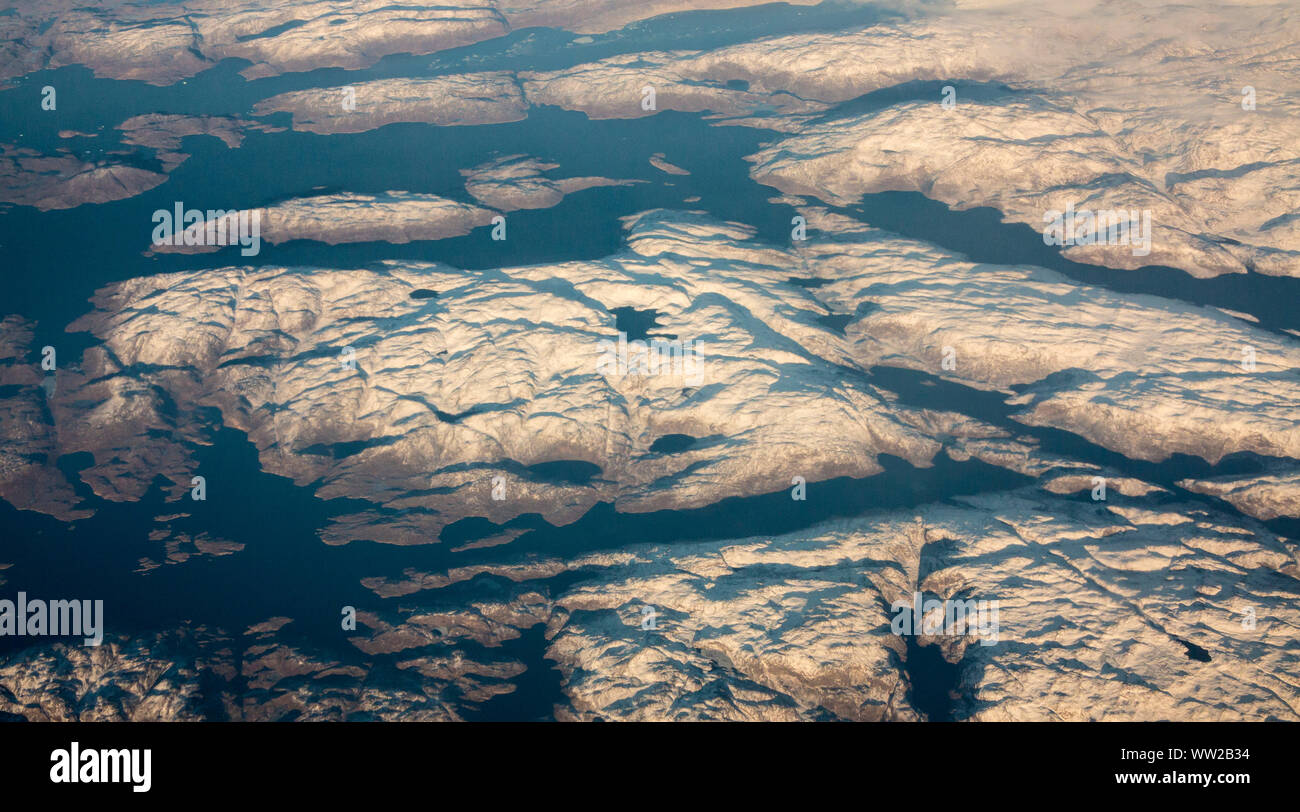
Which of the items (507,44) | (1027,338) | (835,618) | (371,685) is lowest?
(371,685)

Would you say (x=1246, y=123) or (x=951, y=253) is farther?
(x=1246, y=123)

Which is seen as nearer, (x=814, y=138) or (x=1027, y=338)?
(x=1027, y=338)

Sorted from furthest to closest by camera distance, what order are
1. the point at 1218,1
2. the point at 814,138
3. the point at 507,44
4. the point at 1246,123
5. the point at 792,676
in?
1. the point at 507,44
2. the point at 1218,1
3. the point at 814,138
4. the point at 1246,123
5. the point at 792,676

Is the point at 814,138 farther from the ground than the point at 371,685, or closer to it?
farther from the ground

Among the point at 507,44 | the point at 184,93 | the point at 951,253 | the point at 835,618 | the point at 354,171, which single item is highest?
the point at 507,44

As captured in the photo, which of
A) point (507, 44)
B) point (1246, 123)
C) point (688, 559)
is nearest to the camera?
point (688, 559)

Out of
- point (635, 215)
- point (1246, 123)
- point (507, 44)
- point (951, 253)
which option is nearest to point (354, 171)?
point (635, 215)

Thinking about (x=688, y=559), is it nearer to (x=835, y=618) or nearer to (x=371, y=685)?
(x=835, y=618)

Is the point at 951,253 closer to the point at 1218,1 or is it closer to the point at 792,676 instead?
the point at 792,676

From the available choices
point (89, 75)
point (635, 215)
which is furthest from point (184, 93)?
point (635, 215)
